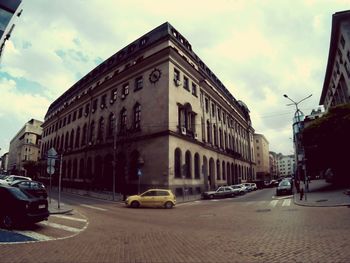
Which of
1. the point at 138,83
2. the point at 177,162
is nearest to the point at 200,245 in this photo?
the point at 177,162

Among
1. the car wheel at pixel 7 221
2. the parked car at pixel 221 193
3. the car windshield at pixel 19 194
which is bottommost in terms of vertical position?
the parked car at pixel 221 193

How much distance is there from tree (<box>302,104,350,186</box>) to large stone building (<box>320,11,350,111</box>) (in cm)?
1081

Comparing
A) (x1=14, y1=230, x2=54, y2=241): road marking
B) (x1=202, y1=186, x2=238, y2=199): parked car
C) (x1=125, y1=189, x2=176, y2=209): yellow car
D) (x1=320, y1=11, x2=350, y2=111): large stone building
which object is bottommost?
(x1=202, y1=186, x2=238, y2=199): parked car

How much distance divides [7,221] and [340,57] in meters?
44.0

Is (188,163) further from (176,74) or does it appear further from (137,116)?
(176,74)

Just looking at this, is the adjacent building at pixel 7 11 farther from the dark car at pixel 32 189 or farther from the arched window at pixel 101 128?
the arched window at pixel 101 128

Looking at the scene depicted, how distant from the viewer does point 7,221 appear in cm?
877

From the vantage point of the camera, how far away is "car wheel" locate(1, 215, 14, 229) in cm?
871

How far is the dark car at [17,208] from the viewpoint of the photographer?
8.64 metres

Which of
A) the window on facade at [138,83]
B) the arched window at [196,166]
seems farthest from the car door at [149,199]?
the window on facade at [138,83]

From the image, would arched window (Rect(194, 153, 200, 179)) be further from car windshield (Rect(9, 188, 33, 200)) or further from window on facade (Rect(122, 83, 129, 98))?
car windshield (Rect(9, 188, 33, 200))

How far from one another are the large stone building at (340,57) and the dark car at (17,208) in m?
37.6

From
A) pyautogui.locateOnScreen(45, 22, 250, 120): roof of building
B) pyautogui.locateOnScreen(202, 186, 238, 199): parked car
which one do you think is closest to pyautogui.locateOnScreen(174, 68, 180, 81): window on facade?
pyautogui.locateOnScreen(45, 22, 250, 120): roof of building

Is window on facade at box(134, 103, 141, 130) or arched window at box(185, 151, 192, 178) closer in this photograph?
arched window at box(185, 151, 192, 178)
